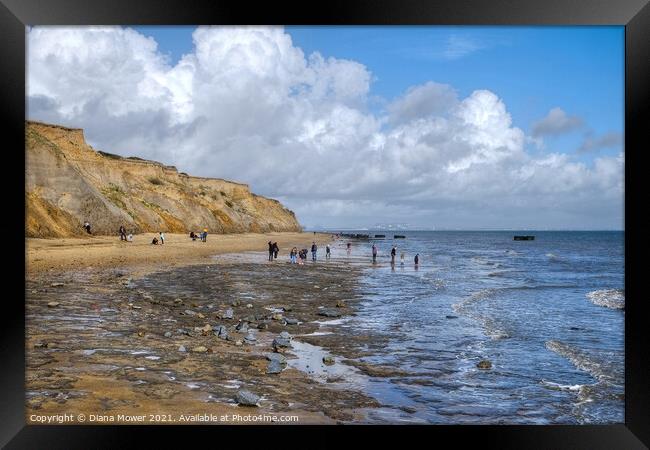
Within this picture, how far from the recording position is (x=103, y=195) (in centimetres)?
4250

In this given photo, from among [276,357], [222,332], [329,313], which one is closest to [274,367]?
[276,357]

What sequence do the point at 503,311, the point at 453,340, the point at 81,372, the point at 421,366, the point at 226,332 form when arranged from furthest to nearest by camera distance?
1. the point at 503,311
2. the point at 453,340
3. the point at 226,332
4. the point at 421,366
5. the point at 81,372

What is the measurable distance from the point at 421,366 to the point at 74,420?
617cm

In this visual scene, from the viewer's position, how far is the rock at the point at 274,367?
8031 millimetres

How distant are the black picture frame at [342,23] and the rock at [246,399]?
2.54ft

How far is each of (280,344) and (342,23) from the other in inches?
262

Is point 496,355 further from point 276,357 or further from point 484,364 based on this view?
point 276,357

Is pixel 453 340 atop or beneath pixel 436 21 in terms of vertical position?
beneath

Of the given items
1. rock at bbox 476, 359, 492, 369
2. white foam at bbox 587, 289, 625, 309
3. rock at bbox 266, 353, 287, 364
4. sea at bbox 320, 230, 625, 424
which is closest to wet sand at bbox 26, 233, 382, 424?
rock at bbox 266, 353, 287, 364

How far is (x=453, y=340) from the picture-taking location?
11523 mm

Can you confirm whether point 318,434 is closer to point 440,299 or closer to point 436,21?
point 436,21

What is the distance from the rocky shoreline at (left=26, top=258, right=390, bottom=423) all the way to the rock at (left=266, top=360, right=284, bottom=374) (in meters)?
0.02

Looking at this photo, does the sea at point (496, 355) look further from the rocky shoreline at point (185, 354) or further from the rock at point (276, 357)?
the rock at point (276, 357)

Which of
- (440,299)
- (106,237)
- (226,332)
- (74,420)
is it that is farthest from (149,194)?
(74,420)
